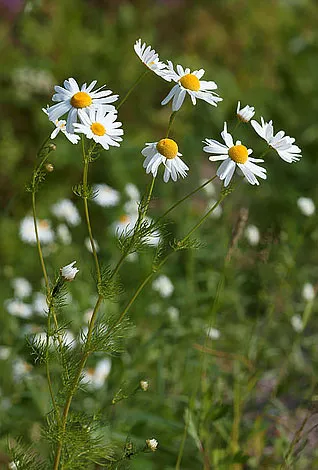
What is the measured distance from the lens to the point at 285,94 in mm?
3633

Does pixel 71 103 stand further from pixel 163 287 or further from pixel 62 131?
pixel 163 287

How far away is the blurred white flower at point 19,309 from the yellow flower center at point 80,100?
1162 mm

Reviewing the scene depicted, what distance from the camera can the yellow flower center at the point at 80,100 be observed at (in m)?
1.00

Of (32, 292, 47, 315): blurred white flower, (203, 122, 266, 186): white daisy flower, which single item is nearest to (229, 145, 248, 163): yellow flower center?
(203, 122, 266, 186): white daisy flower

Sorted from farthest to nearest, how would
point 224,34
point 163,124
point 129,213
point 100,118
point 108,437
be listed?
point 224,34 → point 163,124 → point 129,213 → point 108,437 → point 100,118

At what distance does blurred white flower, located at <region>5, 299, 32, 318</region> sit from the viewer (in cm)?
206

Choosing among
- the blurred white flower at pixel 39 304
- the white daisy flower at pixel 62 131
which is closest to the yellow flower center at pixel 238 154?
the white daisy flower at pixel 62 131

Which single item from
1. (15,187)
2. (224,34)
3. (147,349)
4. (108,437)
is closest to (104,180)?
(15,187)

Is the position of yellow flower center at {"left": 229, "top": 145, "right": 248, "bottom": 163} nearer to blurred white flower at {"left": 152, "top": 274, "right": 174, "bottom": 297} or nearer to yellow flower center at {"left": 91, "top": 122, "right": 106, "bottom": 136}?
yellow flower center at {"left": 91, "top": 122, "right": 106, "bottom": 136}

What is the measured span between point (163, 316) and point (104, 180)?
3.12ft

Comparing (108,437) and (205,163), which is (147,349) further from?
(205,163)

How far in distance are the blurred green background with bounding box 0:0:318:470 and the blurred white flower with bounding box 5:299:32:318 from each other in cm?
4

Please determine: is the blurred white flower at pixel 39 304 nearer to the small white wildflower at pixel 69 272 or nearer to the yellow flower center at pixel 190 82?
the small white wildflower at pixel 69 272

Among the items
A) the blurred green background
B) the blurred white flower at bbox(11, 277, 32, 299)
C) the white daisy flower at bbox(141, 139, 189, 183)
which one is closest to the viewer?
the white daisy flower at bbox(141, 139, 189, 183)
